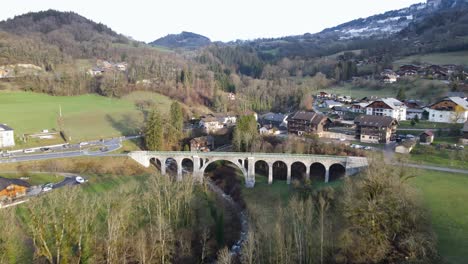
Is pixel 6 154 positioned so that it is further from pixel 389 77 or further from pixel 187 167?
pixel 389 77

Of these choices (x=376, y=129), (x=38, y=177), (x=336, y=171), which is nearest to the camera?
(x=38, y=177)

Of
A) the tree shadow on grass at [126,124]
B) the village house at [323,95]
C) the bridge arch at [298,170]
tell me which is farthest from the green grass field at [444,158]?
the tree shadow on grass at [126,124]

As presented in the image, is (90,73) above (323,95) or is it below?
above

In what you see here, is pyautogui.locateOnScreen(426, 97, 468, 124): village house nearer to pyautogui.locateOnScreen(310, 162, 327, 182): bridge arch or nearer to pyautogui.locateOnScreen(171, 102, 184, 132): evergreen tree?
pyautogui.locateOnScreen(310, 162, 327, 182): bridge arch

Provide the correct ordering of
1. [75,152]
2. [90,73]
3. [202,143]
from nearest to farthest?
[75,152]
[202,143]
[90,73]

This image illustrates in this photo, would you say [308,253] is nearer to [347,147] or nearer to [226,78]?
[347,147]

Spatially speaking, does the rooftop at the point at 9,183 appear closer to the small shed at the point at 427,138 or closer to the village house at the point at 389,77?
the small shed at the point at 427,138

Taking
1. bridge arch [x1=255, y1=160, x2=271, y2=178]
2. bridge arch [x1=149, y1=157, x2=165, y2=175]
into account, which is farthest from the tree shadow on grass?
bridge arch [x1=255, y1=160, x2=271, y2=178]

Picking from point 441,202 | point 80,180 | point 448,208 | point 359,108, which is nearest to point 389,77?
point 359,108

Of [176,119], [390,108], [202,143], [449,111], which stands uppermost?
[390,108]
